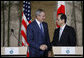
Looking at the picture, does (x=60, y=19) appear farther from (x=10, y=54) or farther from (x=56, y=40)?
(x=10, y=54)

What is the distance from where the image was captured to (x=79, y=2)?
4074 mm

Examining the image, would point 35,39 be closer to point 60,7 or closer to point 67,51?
point 67,51

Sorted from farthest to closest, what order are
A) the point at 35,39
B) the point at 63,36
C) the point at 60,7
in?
the point at 60,7 → the point at 63,36 → the point at 35,39

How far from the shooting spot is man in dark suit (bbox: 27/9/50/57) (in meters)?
1.98

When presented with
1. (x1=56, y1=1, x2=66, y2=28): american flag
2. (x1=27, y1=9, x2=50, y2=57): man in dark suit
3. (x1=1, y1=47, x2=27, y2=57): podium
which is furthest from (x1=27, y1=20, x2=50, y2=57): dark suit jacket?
(x1=56, y1=1, x2=66, y2=28): american flag

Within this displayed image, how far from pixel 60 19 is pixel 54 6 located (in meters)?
0.83

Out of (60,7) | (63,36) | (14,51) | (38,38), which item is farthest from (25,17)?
(38,38)

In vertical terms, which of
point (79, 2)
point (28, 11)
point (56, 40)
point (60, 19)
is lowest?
point (56, 40)

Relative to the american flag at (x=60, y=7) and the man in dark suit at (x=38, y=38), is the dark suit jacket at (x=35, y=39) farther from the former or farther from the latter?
the american flag at (x=60, y=7)

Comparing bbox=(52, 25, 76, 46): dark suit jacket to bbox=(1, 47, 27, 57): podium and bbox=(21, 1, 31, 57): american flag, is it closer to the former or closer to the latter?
bbox=(1, 47, 27, 57): podium

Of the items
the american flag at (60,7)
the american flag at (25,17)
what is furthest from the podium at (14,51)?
the american flag at (60,7)

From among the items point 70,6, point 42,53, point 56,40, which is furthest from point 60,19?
point 70,6

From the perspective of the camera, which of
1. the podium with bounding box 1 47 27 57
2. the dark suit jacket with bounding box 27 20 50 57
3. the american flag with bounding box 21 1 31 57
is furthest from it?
the american flag with bounding box 21 1 31 57

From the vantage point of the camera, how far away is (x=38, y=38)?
2.04m
